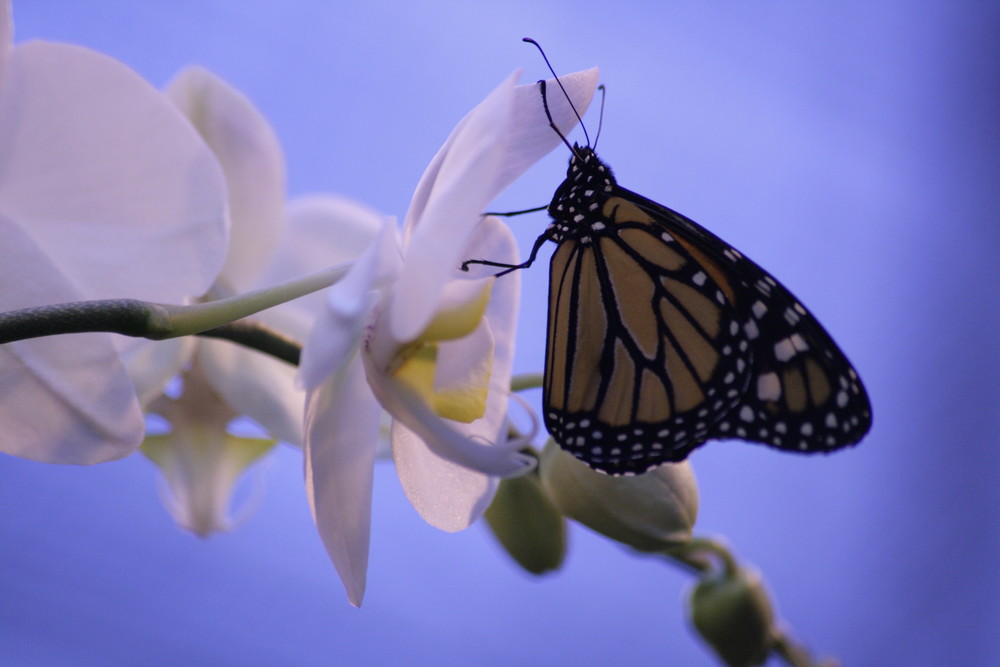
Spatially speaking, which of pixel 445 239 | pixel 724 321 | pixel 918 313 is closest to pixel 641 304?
pixel 724 321

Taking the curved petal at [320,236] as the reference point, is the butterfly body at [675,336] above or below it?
above

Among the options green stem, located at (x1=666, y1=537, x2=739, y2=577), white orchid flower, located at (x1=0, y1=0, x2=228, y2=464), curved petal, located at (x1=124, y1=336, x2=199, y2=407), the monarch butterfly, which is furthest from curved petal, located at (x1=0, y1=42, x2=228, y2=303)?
green stem, located at (x1=666, y1=537, x2=739, y2=577)

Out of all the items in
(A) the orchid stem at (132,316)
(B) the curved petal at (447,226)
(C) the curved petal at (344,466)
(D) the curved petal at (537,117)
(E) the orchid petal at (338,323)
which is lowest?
(C) the curved petal at (344,466)

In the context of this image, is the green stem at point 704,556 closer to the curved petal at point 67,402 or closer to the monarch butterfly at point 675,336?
the monarch butterfly at point 675,336

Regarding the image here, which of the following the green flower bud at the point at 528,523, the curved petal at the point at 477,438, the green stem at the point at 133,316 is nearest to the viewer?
the green stem at the point at 133,316

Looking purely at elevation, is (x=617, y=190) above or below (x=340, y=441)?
above

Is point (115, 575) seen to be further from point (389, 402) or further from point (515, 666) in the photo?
point (389, 402)

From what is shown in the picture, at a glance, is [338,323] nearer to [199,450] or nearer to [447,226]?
[447,226]

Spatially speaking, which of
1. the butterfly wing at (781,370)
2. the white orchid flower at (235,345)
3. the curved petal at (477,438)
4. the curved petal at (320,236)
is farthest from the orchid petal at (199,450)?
the butterfly wing at (781,370)
